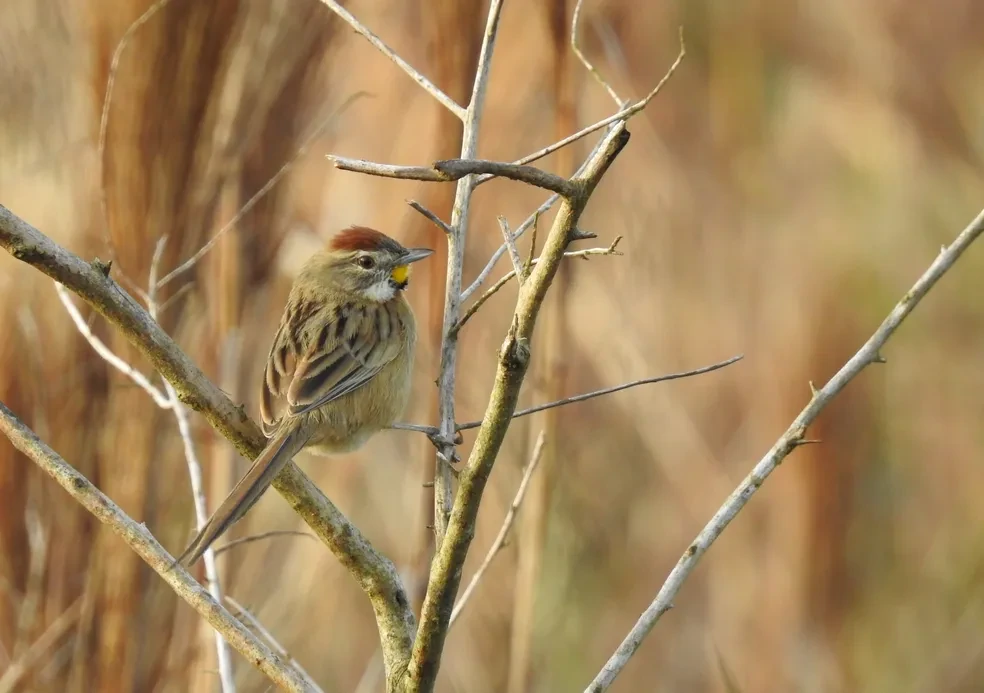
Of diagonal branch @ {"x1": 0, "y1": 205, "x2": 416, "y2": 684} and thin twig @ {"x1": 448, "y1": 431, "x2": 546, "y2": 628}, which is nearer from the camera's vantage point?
diagonal branch @ {"x1": 0, "y1": 205, "x2": 416, "y2": 684}

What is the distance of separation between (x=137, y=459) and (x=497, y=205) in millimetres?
2353

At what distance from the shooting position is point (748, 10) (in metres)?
5.87

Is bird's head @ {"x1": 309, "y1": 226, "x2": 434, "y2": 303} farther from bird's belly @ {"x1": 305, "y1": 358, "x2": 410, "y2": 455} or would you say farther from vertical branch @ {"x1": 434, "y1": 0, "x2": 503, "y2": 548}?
vertical branch @ {"x1": 434, "y1": 0, "x2": 503, "y2": 548}

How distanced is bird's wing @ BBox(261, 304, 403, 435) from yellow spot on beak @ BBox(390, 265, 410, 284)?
146mm

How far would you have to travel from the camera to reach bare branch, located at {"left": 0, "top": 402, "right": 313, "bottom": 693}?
183 centimetres

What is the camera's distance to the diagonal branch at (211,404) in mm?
1616

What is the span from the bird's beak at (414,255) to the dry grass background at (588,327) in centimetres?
9

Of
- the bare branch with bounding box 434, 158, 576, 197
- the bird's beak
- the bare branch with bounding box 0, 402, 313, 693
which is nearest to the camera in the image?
the bare branch with bounding box 434, 158, 576, 197

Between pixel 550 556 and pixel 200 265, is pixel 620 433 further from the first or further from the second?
pixel 200 265

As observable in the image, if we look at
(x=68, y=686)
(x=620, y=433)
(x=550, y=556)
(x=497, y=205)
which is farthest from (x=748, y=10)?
(x=68, y=686)

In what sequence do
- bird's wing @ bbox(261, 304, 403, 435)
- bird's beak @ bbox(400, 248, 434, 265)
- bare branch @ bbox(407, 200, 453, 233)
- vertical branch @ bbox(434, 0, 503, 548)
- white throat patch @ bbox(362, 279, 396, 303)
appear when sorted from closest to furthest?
bare branch @ bbox(407, 200, 453, 233)
vertical branch @ bbox(434, 0, 503, 548)
bird's wing @ bbox(261, 304, 403, 435)
bird's beak @ bbox(400, 248, 434, 265)
white throat patch @ bbox(362, 279, 396, 303)

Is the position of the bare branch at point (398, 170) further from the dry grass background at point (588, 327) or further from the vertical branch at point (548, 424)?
the vertical branch at point (548, 424)

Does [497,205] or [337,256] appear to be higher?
[497,205]

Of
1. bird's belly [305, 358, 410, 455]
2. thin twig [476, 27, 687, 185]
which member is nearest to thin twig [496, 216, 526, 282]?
thin twig [476, 27, 687, 185]
